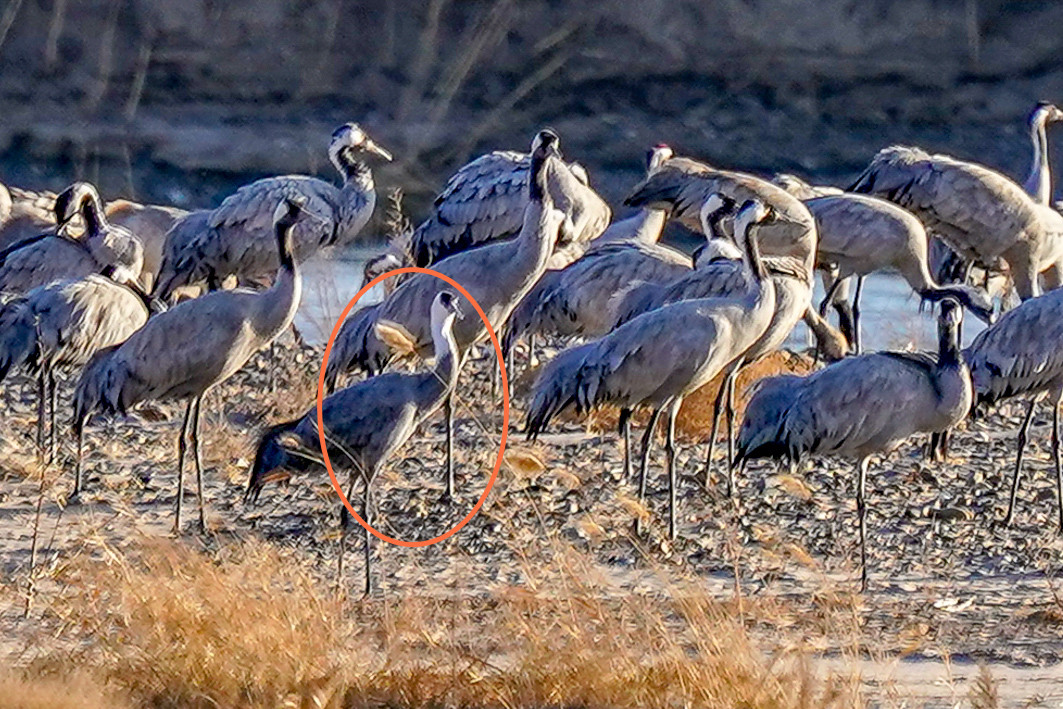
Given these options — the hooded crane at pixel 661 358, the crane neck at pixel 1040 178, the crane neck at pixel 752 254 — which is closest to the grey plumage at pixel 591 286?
the crane neck at pixel 752 254

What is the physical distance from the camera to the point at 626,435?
33.3ft

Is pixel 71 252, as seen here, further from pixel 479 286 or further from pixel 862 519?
pixel 862 519

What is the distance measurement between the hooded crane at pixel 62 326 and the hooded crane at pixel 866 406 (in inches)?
116

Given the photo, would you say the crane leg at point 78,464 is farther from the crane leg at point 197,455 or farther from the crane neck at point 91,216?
the crane neck at point 91,216

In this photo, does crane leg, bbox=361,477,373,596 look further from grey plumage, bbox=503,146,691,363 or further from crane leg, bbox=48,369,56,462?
grey plumage, bbox=503,146,691,363

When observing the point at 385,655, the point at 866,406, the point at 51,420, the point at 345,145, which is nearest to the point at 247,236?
the point at 345,145

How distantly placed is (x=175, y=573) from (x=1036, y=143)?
9302mm

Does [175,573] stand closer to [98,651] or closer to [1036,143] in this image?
[98,651]

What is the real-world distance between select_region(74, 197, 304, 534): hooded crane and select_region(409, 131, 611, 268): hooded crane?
9.60ft

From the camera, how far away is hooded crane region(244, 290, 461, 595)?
27.5ft

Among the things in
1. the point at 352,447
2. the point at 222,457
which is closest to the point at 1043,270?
the point at 222,457

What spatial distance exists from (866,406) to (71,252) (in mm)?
5368

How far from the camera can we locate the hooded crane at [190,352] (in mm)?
9383

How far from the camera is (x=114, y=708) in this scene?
20.1 ft
